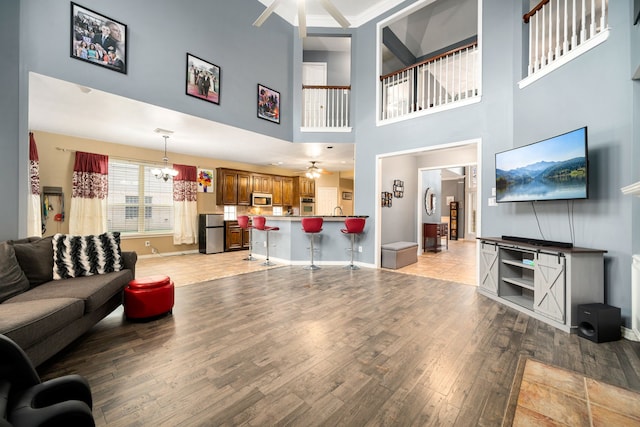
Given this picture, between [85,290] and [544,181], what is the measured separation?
4.82 metres

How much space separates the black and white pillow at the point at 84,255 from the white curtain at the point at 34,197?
9.73 feet

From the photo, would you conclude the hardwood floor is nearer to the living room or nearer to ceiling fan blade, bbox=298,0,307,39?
the living room

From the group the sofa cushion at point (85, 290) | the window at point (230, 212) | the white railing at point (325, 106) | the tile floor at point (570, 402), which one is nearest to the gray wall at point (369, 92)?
the white railing at point (325, 106)

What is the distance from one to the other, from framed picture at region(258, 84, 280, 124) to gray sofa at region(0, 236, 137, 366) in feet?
11.4

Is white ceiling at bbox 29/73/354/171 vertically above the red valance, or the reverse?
white ceiling at bbox 29/73/354/171

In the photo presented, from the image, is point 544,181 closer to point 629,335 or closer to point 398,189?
point 629,335

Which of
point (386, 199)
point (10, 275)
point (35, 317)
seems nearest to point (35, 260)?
point (10, 275)

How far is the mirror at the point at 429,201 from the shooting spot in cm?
789

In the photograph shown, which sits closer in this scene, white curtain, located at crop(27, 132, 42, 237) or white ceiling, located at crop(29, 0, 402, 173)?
white ceiling, located at crop(29, 0, 402, 173)

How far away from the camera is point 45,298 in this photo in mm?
2088

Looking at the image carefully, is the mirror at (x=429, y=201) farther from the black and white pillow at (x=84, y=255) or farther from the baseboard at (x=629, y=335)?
the black and white pillow at (x=84, y=255)

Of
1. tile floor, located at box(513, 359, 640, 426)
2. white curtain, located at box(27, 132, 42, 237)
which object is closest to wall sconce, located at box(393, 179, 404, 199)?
tile floor, located at box(513, 359, 640, 426)

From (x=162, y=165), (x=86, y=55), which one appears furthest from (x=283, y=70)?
(x=162, y=165)

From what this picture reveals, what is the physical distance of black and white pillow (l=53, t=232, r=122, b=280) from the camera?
8.66ft
